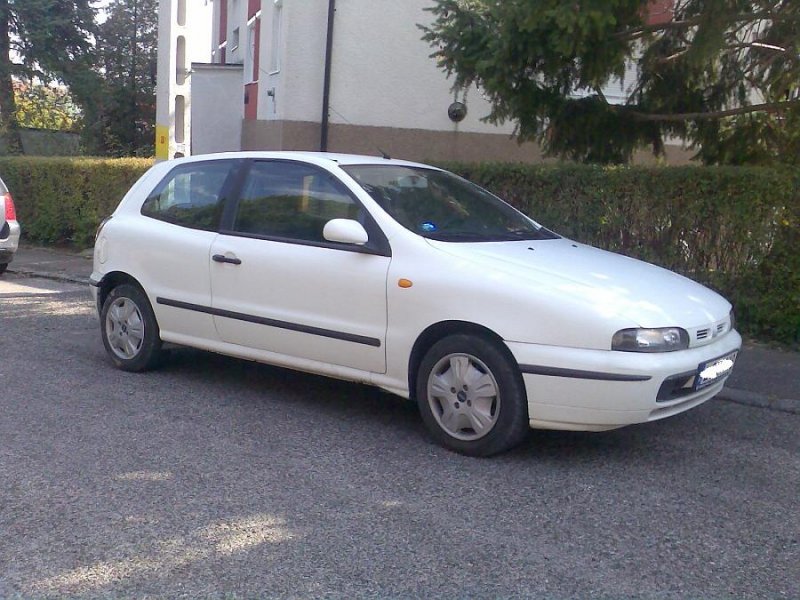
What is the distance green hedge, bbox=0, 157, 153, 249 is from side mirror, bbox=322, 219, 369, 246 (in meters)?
9.71

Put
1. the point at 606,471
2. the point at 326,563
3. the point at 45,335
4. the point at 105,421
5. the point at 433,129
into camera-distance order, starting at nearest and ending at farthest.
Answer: the point at 326,563 < the point at 606,471 < the point at 105,421 < the point at 45,335 < the point at 433,129

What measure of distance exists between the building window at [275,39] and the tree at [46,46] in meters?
11.6

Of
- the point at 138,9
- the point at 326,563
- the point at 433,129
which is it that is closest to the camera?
the point at 326,563

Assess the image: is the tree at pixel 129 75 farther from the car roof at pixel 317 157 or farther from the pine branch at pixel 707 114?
the car roof at pixel 317 157

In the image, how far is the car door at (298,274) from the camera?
5.94 m

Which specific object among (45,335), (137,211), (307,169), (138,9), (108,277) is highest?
(138,9)

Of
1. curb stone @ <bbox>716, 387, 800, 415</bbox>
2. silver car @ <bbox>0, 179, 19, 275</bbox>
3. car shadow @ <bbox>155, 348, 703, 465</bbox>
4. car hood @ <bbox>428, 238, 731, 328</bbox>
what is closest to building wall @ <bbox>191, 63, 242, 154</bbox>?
silver car @ <bbox>0, 179, 19, 275</bbox>

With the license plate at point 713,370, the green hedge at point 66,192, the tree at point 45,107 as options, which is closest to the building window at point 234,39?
the green hedge at point 66,192

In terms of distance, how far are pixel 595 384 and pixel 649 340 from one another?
37 cm

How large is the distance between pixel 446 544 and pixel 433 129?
13.9m

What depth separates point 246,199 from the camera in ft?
22.2

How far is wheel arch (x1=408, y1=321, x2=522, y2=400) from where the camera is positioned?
546 cm

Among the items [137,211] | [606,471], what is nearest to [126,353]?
[137,211]

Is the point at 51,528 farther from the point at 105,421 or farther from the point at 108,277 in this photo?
the point at 108,277
